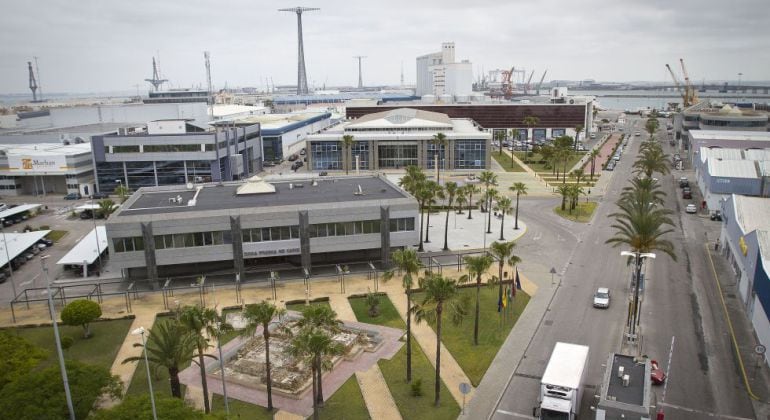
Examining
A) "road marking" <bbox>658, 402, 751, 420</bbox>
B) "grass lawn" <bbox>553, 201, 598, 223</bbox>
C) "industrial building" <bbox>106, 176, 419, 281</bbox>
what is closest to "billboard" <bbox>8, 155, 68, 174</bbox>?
"industrial building" <bbox>106, 176, 419, 281</bbox>

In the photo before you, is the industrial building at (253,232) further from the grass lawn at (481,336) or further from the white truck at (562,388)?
the white truck at (562,388)

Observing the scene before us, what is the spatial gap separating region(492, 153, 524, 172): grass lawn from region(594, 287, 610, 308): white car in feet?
253

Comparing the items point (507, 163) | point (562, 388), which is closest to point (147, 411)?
point (562, 388)

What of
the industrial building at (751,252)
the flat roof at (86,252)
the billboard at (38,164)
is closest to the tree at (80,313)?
the flat roof at (86,252)

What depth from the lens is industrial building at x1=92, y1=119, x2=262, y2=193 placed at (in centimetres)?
10612

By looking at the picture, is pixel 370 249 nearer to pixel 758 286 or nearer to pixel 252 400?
pixel 252 400

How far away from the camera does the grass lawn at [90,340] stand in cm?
4434

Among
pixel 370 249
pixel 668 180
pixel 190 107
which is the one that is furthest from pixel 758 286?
pixel 190 107

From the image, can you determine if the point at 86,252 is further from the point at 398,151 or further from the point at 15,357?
the point at 398,151

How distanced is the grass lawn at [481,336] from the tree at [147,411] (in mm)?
19348

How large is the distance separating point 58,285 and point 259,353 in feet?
97.6

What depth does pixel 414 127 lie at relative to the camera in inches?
5340

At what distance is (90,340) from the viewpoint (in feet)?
156

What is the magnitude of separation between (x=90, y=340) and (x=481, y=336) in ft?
107
